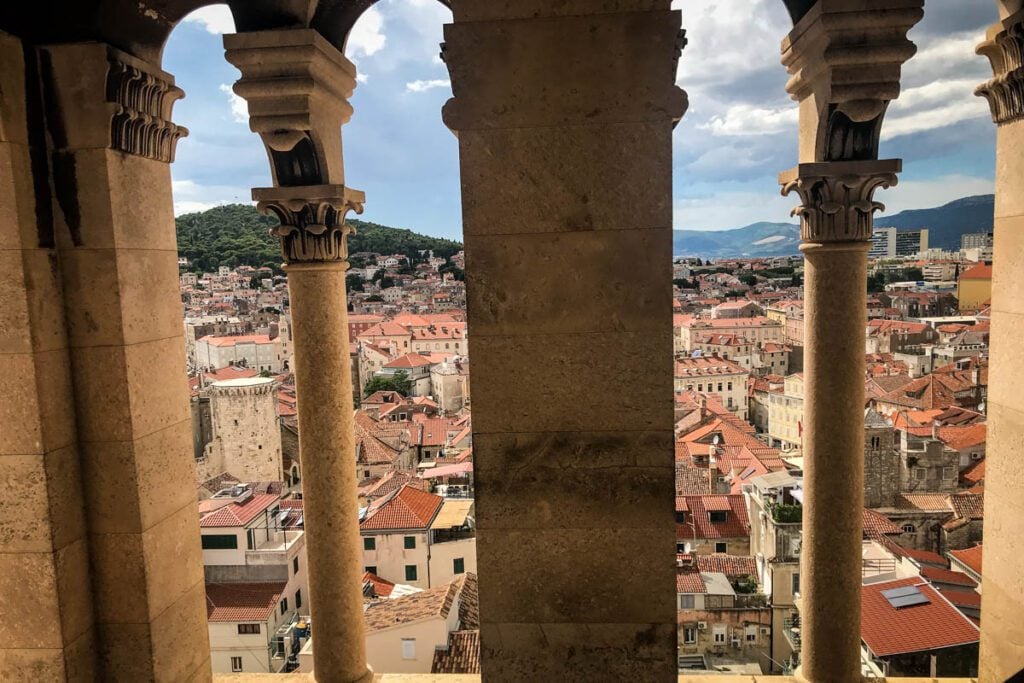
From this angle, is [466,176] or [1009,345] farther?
[1009,345]

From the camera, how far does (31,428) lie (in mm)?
5047

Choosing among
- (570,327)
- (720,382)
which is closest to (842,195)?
(570,327)

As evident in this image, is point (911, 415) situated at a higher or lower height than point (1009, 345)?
lower

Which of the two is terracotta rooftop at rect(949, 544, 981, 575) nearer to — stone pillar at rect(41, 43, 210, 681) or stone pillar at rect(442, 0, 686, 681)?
stone pillar at rect(442, 0, 686, 681)

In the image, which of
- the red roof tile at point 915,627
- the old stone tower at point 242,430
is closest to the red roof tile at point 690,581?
the red roof tile at point 915,627

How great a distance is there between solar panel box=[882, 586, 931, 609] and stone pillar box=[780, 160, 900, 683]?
17.8 metres

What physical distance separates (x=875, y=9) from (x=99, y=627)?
764 cm

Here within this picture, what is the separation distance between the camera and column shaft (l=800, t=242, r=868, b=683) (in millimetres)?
5988

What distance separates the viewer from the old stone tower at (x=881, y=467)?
35750 millimetres

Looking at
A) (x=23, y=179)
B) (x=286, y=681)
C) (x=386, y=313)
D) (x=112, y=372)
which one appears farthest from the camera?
(x=386, y=313)

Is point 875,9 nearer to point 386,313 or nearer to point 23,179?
point 23,179

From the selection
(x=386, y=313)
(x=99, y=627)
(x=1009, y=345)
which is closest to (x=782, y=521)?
(x=1009, y=345)

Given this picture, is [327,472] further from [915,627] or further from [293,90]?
[915,627]

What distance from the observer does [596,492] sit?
3762mm
